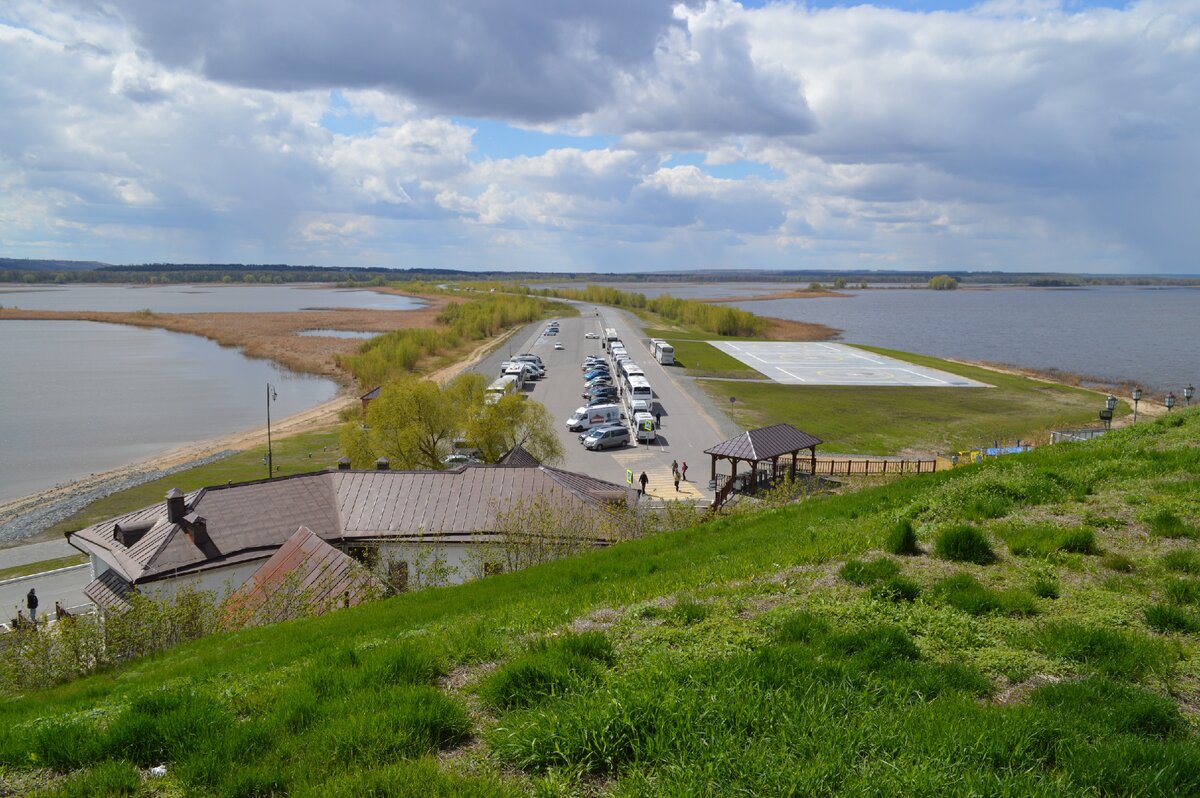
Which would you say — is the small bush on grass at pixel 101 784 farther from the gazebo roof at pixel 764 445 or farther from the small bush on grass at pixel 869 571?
the gazebo roof at pixel 764 445

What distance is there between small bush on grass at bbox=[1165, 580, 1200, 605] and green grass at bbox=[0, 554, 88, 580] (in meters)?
31.2

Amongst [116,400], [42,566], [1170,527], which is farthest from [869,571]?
[116,400]

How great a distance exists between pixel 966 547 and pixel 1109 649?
2.59m

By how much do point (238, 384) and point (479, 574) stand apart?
199 feet

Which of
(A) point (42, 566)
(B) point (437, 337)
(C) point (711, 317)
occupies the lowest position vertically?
(A) point (42, 566)

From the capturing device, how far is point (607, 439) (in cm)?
4028

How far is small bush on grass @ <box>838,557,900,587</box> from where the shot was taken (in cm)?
790

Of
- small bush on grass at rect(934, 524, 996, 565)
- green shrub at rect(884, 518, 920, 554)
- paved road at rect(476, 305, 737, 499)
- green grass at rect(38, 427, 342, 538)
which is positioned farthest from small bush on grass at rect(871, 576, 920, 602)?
green grass at rect(38, 427, 342, 538)

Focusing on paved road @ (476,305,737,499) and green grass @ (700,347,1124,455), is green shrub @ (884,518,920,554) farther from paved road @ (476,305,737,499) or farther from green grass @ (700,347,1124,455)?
green grass @ (700,347,1124,455)

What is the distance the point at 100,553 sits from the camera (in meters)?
20.9

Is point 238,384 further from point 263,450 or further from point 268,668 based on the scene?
point 268,668

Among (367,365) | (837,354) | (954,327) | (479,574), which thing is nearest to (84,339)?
(367,365)

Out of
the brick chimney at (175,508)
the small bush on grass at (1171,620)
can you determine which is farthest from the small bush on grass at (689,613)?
the brick chimney at (175,508)

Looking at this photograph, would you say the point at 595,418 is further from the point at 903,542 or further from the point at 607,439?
the point at 903,542
